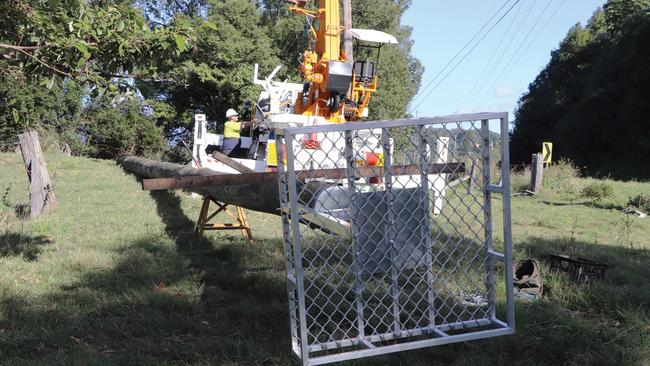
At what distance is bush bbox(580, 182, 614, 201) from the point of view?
1459 cm

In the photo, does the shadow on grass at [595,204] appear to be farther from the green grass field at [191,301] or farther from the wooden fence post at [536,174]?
the green grass field at [191,301]

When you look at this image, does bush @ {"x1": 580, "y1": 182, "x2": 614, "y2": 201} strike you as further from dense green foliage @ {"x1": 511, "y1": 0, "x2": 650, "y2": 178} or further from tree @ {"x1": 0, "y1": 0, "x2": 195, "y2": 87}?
dense green foliage @ {"x1": 511, "y1": 0, "x2": 650, "y2": 178}

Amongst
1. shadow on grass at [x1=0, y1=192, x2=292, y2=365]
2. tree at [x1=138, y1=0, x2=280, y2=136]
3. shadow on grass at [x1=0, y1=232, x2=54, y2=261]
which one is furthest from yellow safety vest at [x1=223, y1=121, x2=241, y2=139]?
tree at [x1=138, y1=0, x2=280, y2=136]

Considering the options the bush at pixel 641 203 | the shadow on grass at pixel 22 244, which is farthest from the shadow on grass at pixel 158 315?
the bush at pixel 641 203

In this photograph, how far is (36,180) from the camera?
8.90 metres

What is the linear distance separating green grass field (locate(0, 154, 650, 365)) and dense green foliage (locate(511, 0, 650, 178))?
30259 millimetres

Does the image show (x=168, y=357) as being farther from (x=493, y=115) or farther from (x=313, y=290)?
(x=493, y=115)

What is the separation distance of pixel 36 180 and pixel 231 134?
16.6 ft

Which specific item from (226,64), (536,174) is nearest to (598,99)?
(226,64)

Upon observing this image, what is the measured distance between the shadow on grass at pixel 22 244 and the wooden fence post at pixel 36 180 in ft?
4.51

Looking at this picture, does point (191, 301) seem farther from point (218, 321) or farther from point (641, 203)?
point (641, 203)

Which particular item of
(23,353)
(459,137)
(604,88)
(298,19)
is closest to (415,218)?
(459,137)

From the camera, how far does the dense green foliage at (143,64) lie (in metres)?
4.06

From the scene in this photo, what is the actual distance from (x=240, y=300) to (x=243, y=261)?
4.65 feet
